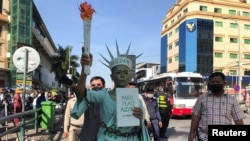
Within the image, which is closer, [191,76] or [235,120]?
[235,120]

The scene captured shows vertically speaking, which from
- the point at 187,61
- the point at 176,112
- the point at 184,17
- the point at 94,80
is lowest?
the point at 176,112

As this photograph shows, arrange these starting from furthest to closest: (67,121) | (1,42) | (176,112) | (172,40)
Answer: (172,40) → (1,42) → (176,112) → (67,121)

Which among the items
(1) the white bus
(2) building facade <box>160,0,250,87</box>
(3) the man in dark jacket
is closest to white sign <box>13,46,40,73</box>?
(3) the man in dark jacket

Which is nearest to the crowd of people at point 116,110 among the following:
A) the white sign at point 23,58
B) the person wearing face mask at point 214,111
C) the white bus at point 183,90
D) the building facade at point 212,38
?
the person wearing face mask at point 214,111

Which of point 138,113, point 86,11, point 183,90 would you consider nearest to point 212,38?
point 183,90

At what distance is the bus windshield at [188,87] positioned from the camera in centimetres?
2262

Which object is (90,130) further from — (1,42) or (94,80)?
(1,42)

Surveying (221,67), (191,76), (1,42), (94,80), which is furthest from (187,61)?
(94,80)

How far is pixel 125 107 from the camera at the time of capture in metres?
3.30

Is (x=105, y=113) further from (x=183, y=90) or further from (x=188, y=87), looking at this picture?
(x=188, y=87)

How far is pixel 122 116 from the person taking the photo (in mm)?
3264

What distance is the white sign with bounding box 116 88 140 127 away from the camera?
326 cm

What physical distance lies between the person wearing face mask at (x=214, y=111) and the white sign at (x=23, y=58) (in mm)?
4890

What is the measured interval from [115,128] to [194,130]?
2241 mm
